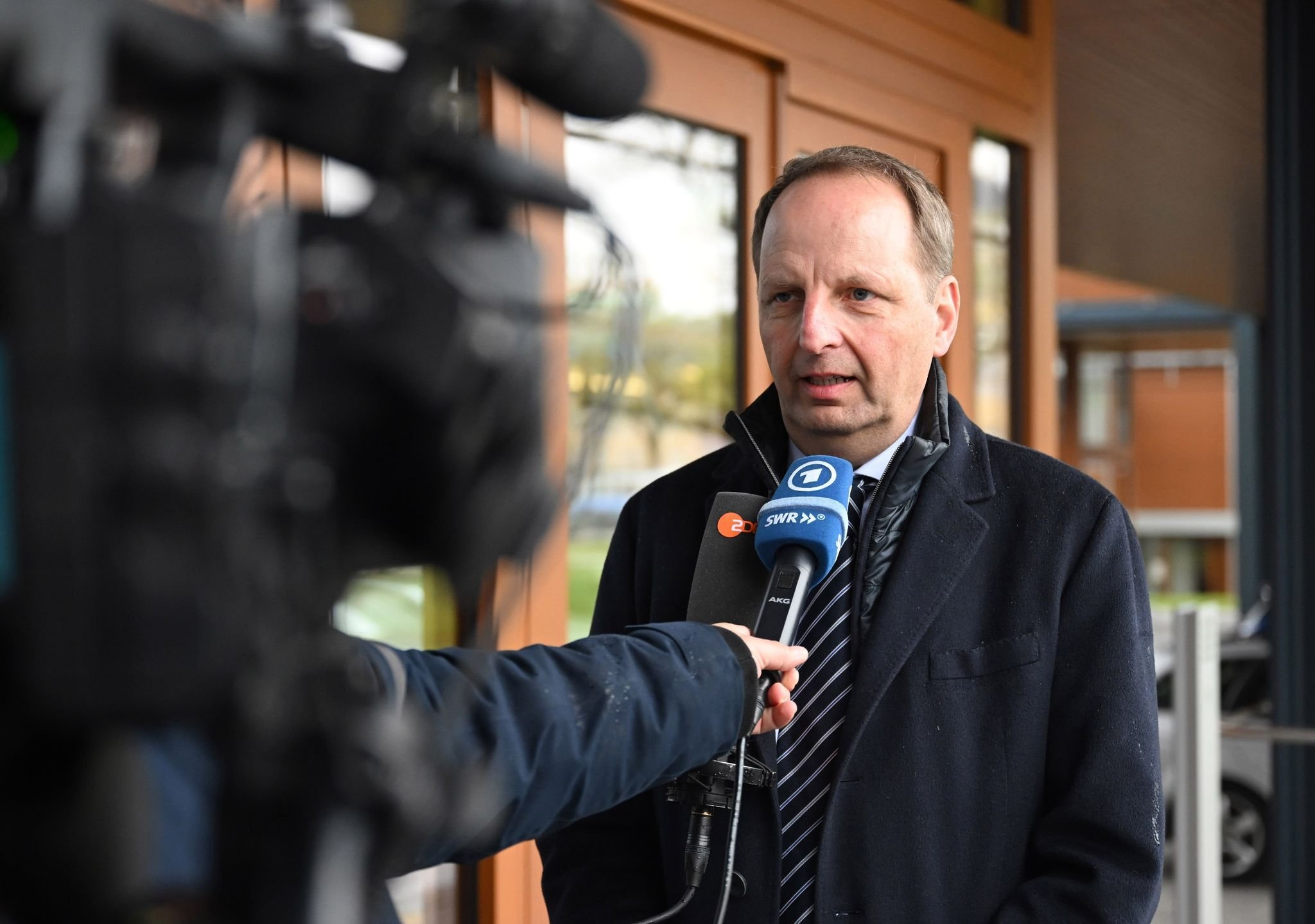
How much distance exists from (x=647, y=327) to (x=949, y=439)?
1632mm

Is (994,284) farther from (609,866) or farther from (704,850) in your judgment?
(704,850)

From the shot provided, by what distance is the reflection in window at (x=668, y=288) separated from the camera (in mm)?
3047


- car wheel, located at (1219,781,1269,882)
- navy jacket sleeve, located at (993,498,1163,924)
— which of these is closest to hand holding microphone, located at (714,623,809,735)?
navy jacket sleeve, located at (993,498,1163,924)

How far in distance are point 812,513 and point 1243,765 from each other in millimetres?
7114

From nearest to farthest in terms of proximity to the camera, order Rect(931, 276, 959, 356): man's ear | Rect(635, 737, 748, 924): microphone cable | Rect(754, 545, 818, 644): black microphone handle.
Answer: Rect(754, 545, 818, 644): black microphone handle
Rect(635, 737, 748, 924): microphone cable
Rect(931, 276, 959, 356): man's ear

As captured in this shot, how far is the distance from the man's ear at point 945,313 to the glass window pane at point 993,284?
277 cm

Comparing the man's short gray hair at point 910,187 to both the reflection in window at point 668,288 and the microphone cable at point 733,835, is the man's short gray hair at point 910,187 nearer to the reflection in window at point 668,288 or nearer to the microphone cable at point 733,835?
the microphone cable at point 733,835

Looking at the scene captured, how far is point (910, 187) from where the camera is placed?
1731mm

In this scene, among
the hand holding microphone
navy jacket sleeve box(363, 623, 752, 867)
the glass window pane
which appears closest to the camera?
navy jacket sleeve box(363, 623, 752, 867)

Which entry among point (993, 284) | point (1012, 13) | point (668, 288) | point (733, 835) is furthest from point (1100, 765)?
point (1012, 13)

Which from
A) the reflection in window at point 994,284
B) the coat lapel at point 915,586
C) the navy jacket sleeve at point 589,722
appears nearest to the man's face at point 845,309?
the coat lapel at point 915,586

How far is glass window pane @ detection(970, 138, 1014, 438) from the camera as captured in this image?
4.68 metres

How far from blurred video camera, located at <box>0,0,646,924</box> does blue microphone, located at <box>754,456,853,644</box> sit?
29.7 inches

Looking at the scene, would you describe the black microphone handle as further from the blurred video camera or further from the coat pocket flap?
the blurred video camera
